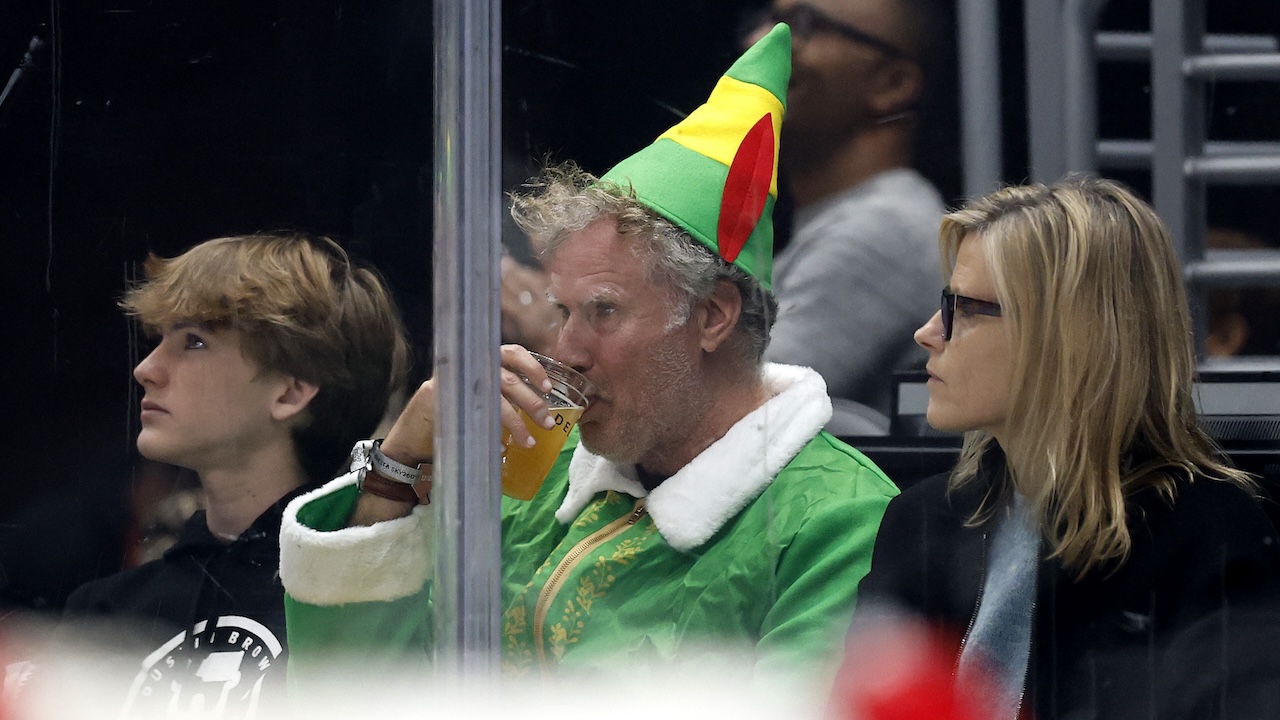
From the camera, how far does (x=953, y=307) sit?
1606 mm

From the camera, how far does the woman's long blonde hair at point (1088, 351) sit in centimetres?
158

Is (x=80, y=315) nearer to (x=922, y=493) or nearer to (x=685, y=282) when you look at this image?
(x=685, y=282)

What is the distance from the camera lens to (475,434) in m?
1.55

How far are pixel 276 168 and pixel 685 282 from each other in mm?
468

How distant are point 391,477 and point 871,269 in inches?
22.3

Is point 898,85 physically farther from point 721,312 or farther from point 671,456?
point 671,456

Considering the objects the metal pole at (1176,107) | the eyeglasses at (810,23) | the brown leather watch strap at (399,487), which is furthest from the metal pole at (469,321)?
the metal pole at (1176,107)

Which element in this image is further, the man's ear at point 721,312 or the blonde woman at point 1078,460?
the man's ear at point 721,312

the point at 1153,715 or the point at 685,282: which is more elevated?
the point at 685,282

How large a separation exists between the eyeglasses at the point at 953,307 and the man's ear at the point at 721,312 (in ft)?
0.73

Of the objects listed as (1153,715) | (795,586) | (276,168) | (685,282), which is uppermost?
(276,168)

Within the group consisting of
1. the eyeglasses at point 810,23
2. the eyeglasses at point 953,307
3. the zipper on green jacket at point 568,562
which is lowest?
the zipper on green jacket at point 568,562

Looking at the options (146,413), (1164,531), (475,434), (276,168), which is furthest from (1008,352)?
(146,413)

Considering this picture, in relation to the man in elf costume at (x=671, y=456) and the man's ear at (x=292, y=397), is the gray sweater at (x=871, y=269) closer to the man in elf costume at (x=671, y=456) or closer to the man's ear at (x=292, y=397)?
the man in elf costume at (x=671, y=456)
